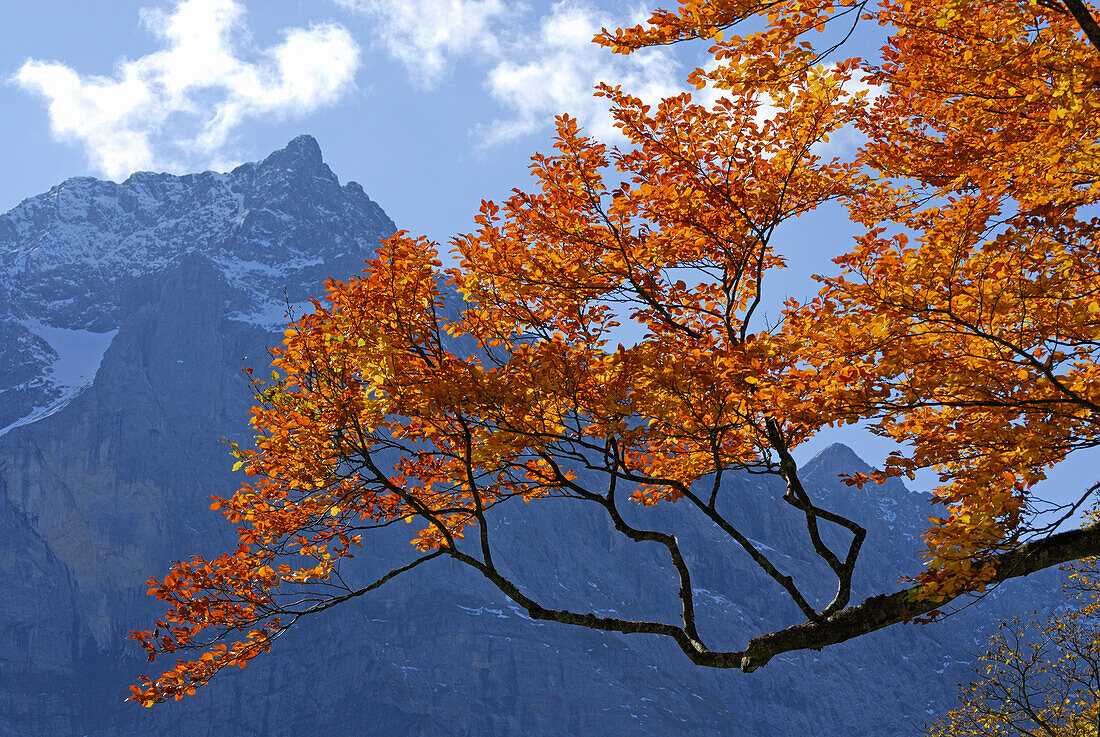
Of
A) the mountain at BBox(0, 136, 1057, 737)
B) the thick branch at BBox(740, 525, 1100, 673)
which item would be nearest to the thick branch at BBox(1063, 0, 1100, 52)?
the thick branch at BBox(740, 525, 1100, 673)

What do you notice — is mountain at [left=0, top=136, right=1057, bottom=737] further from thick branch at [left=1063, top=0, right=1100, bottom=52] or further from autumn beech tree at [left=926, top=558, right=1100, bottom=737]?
thick branch at [left=1063, top=0, right=1100, bottom=52]

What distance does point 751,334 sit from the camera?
8227 millimetres

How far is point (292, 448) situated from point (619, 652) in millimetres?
183153

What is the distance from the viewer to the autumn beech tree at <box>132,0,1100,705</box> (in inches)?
225

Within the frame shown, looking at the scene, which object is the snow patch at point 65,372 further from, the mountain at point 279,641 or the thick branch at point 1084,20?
Answer: the thick branch at point 1084,20

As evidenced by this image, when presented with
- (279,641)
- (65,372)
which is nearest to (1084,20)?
(279,641)

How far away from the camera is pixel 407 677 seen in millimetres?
159875

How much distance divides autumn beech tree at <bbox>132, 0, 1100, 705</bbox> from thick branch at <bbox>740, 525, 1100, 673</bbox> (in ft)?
0.08

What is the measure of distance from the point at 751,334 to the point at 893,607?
2873 mm

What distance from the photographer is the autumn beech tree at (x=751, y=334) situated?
5.71 meters

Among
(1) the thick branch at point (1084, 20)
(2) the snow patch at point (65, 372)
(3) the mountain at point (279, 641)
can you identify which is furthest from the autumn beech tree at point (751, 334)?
(2) the snow patch at point (65, 372)

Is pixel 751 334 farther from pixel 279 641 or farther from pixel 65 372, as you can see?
pixel 65 372

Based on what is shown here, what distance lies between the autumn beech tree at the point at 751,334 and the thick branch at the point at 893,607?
3cm

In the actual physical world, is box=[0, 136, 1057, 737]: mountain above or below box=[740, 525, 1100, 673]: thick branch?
above
